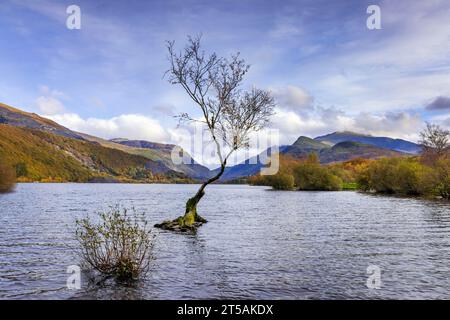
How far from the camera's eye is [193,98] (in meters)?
45.8

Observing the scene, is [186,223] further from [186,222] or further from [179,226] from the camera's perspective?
[179,226]

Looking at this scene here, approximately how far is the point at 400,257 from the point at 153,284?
17.0 m

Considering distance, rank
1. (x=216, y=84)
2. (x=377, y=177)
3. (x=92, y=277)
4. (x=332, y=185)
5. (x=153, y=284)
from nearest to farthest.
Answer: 1. (x=153, y=284)
2. (x=92, y=277)
3. (x=216, y=84)
4. (x=377, y=177)
5. (x=332, y=185)

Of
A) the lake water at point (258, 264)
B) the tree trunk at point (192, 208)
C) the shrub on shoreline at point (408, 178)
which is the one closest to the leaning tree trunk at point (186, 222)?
the tree trunk at point (192, 208)

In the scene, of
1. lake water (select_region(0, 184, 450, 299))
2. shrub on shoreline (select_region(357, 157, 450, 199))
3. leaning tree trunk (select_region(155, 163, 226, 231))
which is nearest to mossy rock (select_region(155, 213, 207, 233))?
leaning tree trunk (select_region(155, 163, 226, 231))

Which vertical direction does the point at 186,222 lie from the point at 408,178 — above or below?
below

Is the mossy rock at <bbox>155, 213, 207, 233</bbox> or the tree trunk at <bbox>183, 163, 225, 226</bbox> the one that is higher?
the tree trunk at <bbox>183, 163, 225, 226</bbox>

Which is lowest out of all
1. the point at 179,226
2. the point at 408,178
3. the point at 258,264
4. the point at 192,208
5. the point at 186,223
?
the point at 258,264

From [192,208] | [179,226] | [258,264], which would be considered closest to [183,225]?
[179,226]

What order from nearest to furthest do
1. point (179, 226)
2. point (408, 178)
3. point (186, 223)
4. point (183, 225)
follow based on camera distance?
point (179, 226), point (183, 225), point (186, 223), point (408, 178)

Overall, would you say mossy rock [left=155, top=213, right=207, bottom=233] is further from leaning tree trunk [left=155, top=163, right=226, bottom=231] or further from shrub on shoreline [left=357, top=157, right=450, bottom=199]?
shrub on shoreline [left=357, top=157, right=450, bottom=199]

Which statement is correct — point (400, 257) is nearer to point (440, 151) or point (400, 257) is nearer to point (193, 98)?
point (193, 98)

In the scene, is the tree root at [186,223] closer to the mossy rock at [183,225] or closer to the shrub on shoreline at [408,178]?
the mossy rock at [183,225]
